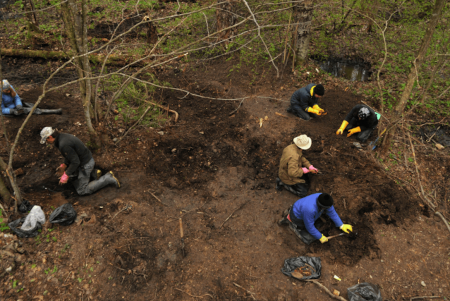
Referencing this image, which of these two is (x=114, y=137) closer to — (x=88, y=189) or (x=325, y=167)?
(x=88, y=189)

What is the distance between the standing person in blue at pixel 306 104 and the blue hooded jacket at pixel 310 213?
3.27 meters

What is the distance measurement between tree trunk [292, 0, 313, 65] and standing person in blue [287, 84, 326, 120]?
2090 mm

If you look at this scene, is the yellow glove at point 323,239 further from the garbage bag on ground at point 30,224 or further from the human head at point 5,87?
the human head at point 5,87

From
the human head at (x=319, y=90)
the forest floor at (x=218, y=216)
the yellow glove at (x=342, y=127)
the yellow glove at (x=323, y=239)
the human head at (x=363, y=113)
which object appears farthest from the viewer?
the yellow glove at (x=342, y=127)

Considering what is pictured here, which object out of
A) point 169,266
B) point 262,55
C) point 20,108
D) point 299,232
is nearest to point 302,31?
point 262,55

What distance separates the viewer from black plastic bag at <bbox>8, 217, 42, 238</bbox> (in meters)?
3.55

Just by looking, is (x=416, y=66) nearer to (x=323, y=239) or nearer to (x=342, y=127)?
(x=342, y=127)

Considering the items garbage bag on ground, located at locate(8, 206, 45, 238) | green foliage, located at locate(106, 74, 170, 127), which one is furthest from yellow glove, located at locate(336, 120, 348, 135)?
→ garbage bag on ground, located at locate(8, 206, 45, 238)

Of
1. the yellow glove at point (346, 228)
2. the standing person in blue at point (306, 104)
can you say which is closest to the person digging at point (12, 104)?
the standing person in blue at point (306, 104)

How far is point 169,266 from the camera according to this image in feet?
12.2

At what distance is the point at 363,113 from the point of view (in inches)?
222

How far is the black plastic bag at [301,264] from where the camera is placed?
3.67 m

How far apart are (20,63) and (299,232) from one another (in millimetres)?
10516

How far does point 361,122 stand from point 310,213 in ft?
11.1
